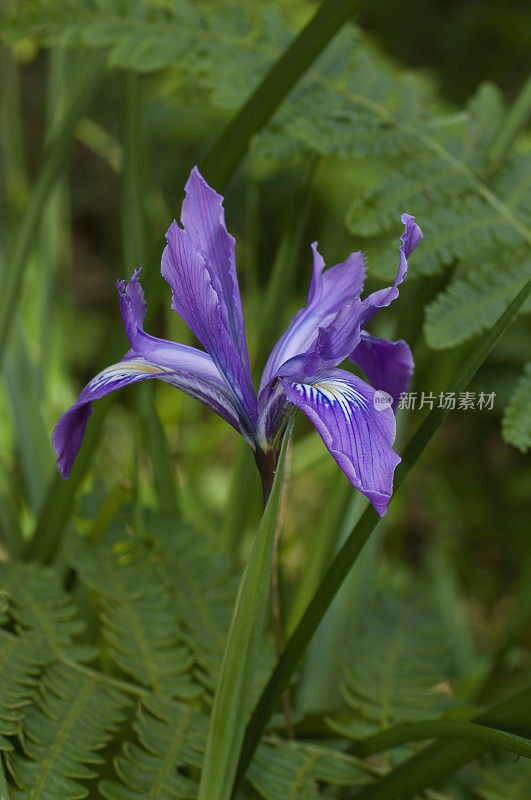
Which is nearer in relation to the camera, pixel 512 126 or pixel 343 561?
pixel 343 561

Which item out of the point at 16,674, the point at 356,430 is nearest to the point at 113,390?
the point at 356,430

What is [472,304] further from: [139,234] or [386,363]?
[139,234]

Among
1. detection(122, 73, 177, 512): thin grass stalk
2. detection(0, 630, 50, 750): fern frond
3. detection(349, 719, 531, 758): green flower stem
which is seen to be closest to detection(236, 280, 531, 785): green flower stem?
detection(349, 719, 531, 758): green flower stem

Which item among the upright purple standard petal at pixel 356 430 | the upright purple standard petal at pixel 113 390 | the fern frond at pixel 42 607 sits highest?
the upright purple standard petal at pixel 356 430

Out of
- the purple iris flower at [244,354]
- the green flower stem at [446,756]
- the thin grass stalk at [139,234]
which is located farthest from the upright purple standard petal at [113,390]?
the thin grass stalk at [139,234]

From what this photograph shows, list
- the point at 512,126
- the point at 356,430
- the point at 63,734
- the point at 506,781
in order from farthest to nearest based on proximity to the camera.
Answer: the point at 512,126 < the point at 506,781 < the point at 63,734 < the point at 356,430

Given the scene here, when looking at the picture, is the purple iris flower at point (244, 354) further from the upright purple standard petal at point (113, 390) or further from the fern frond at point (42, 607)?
the fern frond at point (42, 607)

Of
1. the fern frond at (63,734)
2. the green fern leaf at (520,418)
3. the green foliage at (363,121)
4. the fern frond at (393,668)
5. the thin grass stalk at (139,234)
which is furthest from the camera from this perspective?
the thin grass stalk at (139,234)
